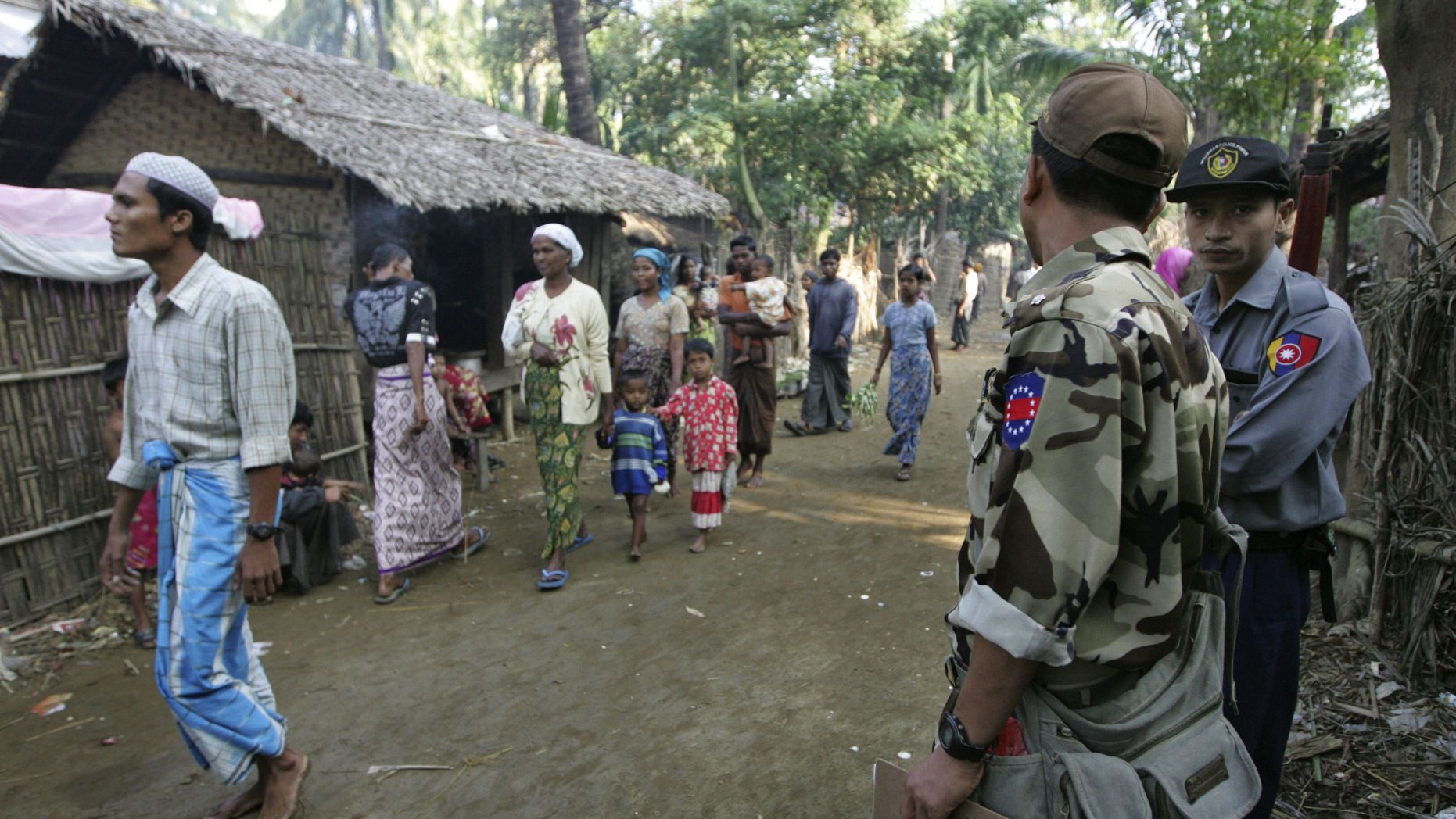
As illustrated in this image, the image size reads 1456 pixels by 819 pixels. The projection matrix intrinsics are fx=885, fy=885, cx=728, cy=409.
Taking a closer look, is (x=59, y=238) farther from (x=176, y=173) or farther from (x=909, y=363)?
(x=909, y=363)

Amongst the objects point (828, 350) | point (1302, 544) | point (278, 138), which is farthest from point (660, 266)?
point (1302, 544)

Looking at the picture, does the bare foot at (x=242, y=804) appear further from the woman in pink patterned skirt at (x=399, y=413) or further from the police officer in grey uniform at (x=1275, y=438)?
the police officer in grey uniform at (x=1275, y=438)

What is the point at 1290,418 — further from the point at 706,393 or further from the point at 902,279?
the point at 902,279

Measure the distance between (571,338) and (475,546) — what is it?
5.63ft

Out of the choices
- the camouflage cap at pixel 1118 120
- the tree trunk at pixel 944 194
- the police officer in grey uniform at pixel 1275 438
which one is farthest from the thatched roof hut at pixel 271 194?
the tree trunk at pixel 944 194

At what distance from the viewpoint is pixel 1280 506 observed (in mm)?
2033

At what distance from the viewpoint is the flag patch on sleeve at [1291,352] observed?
6.73 feet

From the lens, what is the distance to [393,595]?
502 cm

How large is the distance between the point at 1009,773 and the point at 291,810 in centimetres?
257

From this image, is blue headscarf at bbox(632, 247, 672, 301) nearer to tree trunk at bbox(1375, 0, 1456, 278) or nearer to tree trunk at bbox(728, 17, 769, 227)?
tree trunk at bbox(1375, 0, 1456, 278)

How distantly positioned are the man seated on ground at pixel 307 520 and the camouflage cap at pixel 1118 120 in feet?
14.6

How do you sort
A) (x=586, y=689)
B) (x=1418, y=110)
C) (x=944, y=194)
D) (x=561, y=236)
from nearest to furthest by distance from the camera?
(x=1418, y=110), (x=586, y=689), (x=561, y=236), (x=944, y=194)

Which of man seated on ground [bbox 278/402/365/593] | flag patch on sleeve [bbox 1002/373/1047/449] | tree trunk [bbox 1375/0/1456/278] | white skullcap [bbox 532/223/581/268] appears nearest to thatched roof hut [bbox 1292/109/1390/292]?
tree trunk [bbox 1375/0/1456/278]

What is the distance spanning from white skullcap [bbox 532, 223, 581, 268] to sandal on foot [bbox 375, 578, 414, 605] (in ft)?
6.95
